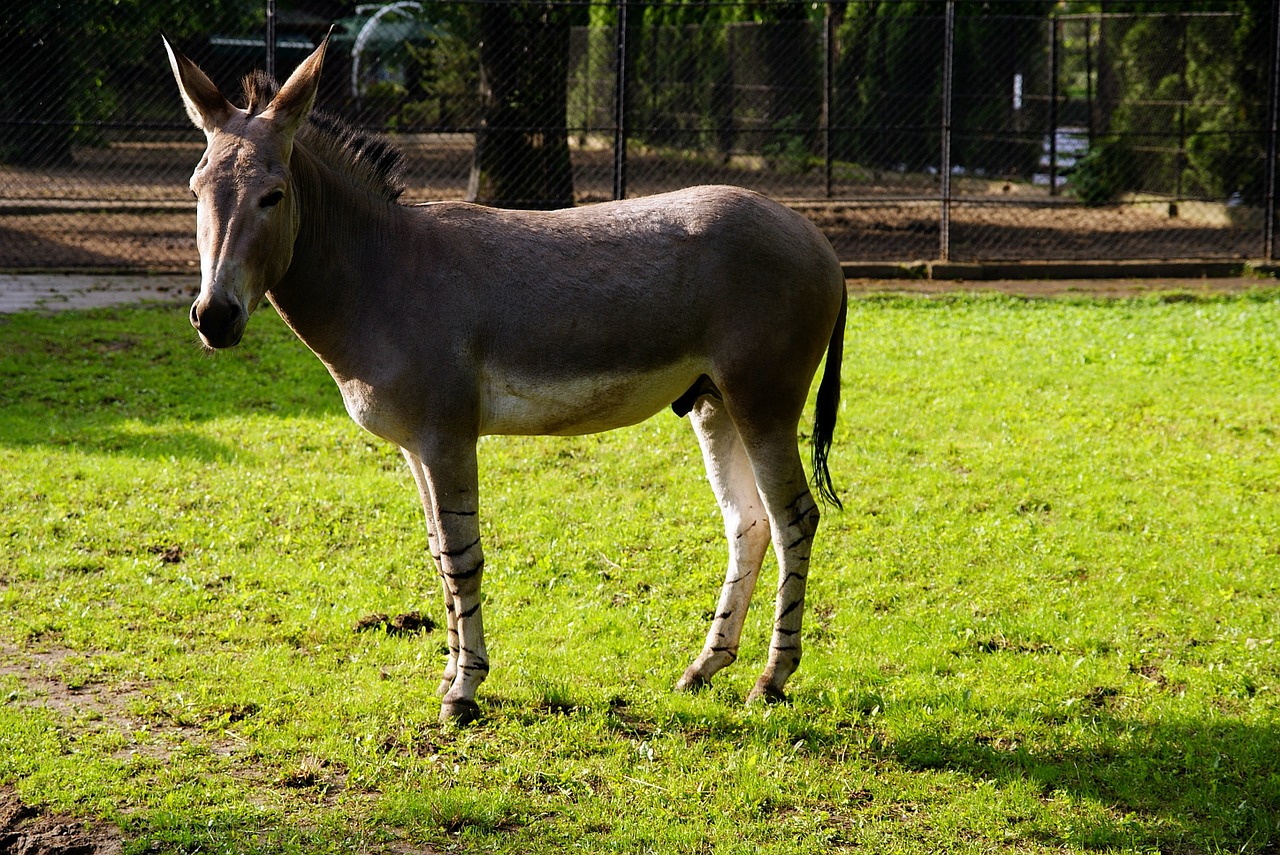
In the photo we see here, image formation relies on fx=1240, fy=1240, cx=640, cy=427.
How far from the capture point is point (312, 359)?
432 inches

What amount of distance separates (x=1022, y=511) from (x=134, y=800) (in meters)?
5.31

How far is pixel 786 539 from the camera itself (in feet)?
17.2

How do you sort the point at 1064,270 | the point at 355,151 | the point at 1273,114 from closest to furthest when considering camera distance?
the point at 355,151 < the point at 1273,114 < the point at 1064,270

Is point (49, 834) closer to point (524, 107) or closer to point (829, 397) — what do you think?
point (829, 397)

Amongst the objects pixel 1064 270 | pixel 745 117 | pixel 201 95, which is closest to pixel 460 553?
pixel 201 95

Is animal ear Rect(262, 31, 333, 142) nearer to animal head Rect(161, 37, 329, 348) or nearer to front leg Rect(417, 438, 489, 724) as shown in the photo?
animal head Rect(161, 37, 329, 348)

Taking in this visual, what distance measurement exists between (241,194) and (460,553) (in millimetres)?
1634

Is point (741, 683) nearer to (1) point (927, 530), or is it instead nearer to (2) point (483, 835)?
(2) point (483, 835)

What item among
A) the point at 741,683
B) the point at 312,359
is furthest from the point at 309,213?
the point at 312,359

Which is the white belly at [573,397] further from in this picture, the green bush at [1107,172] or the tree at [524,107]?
the green bush at [1107,172]

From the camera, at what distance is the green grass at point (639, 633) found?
14.8 feet

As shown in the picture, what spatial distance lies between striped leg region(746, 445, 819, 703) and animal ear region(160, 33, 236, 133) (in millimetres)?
2442

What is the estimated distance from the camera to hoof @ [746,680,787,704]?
5.34 metres

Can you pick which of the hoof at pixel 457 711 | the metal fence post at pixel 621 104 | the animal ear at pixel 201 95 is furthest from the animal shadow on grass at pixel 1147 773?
the metal fence post at pixel 621 104
